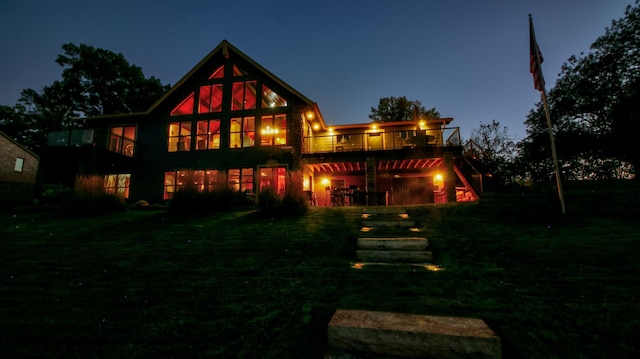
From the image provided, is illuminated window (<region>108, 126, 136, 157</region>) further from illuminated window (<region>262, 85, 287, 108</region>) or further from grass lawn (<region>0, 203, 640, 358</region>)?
grass lawn (<region>0, 203, 640, 358</region>)

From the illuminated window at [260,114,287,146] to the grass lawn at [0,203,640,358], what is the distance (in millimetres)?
10035

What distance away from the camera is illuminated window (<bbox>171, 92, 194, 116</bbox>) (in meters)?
16.9

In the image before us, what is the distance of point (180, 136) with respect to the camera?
16.5 meters

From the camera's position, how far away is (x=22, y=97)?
30875mm

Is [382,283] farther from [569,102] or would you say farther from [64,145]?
[569,102]

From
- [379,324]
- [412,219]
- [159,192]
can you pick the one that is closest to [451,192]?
[412,219]

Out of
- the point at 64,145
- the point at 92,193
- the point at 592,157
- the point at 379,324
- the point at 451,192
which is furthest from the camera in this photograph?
the point at 592,157

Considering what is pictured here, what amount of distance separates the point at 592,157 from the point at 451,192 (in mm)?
16352

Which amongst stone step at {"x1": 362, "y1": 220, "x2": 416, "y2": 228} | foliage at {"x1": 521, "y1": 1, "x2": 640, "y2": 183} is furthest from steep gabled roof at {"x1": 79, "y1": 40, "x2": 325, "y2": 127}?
foliage at {"x1": 521, "y1": 1, "x2": 640, "y2": 183}

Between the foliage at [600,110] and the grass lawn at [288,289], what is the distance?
60.9 ft

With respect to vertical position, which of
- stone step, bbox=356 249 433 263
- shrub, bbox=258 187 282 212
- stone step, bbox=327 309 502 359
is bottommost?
stone step, bbox=327 309 502 359

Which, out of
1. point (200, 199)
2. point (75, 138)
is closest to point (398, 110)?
point (200, 199)

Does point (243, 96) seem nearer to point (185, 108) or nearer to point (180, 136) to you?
point (185, 108)

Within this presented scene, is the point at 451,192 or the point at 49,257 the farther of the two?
the point at 451,192
